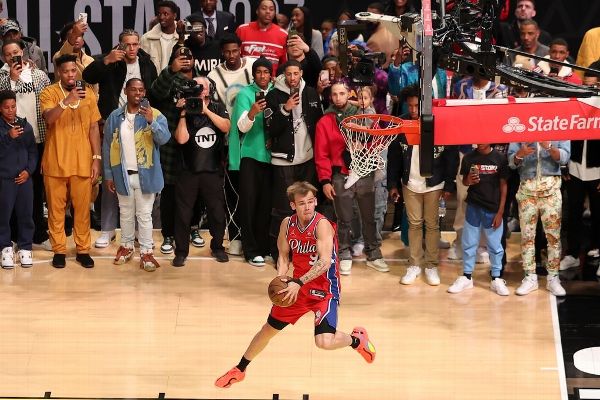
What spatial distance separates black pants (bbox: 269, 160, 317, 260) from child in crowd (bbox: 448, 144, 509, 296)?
1.61 m

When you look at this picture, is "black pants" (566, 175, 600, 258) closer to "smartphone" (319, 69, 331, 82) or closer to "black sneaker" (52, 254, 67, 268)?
"smartphone" (319, 69, 331, 82)

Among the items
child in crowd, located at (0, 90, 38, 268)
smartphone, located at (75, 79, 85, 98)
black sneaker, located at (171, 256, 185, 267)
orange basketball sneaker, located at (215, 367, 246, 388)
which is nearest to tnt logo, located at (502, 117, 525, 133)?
orange basketball sneaker, located at (215, 367, 246, 388)

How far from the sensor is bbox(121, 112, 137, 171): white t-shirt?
14.2 meters

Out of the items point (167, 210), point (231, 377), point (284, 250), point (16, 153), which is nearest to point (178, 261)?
point (167, 210)

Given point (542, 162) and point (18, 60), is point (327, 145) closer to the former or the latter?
point (542, 162)

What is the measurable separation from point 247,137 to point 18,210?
8.25 feet

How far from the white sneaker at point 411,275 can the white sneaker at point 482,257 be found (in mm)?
839

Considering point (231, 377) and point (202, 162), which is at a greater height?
point (202, 162)

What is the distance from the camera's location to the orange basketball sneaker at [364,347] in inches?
448

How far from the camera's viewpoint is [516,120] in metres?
9.63

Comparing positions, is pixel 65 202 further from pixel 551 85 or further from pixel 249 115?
pixel 551 85

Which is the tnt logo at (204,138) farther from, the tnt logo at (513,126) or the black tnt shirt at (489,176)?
the tnt logo at (513,126)

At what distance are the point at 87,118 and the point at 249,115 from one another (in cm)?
173

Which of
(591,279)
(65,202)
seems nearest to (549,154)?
(591,279)
